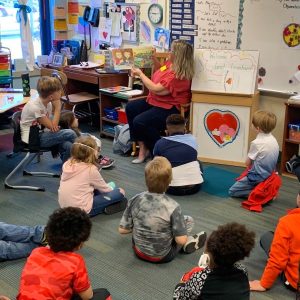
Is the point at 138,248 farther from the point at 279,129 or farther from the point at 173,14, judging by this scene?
the point at 173,14

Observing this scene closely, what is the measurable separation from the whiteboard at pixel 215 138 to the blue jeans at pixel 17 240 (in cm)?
214

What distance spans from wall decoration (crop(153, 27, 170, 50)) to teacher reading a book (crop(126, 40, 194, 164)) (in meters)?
0.61

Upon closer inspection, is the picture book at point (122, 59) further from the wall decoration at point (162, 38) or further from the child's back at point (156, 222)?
the child's back at point (156, 222)

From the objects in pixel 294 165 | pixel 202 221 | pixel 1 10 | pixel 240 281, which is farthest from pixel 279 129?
pixel 1 10

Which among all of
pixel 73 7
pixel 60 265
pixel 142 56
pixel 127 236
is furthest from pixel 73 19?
pixel 60 265

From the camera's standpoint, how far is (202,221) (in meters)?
3.22

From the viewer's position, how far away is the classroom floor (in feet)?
8.02

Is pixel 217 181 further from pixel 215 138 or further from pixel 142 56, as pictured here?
pixel 142 56

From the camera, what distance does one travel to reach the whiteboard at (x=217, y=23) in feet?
14.6

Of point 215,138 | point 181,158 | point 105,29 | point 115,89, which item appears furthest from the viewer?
point 105,29

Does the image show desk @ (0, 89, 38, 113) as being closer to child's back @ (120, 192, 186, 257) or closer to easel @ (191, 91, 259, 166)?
easel @ (191, 91, 259, 166)

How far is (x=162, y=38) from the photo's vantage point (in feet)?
16.6

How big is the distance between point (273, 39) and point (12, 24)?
360 centimetres

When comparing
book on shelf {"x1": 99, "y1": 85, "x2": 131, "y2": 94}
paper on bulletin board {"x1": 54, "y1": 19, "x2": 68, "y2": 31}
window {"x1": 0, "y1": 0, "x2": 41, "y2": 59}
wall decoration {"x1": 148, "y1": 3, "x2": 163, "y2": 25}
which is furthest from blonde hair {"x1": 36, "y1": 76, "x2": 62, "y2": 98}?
paper on bulletin board {"x1": 54, "y1": 19, "x2": 68, "y2": 31}
